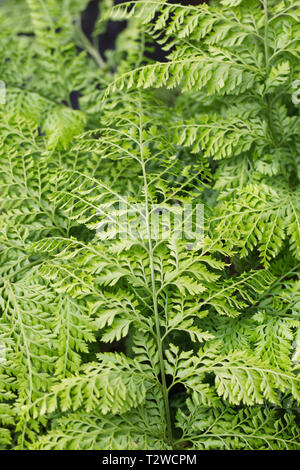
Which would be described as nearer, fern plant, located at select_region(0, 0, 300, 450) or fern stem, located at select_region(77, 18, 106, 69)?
fern plant, located at select_region(0, 0, 300, 450)

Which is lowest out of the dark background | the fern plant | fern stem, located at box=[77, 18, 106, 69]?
the fern plant

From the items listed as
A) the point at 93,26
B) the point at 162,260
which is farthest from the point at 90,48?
the point at 162,260

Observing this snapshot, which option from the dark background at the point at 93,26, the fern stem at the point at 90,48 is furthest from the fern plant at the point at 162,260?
the dark background at the point at 93,26

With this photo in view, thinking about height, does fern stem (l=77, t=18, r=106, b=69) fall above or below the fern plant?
above

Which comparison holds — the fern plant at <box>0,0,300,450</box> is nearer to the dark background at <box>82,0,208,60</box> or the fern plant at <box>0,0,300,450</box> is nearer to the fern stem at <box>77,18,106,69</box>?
the fern stem at <box>77,18,106,69</box>

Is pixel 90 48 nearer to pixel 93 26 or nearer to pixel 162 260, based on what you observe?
pixel 93 26

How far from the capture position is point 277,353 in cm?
84

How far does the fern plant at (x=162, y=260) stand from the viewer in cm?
80

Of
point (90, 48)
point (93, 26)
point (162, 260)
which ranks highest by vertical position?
point (93, 26)

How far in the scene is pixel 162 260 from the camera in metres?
0.89

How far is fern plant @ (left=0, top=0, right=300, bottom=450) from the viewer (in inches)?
31.7

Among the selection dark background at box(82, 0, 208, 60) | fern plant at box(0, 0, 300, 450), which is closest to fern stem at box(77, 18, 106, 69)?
dark background at box(82, 0, 208, 60)

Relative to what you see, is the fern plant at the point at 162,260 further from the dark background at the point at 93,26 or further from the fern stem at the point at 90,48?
the dark background at the point at 93,26
